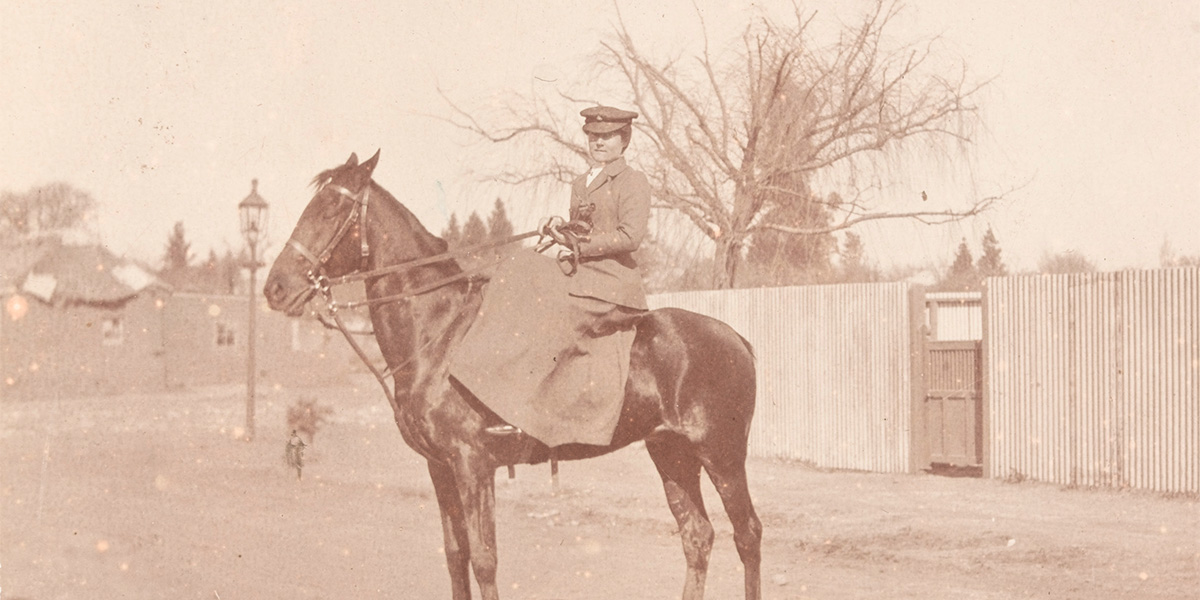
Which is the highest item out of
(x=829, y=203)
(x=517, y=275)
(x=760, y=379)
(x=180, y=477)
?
(x=829, y=203)

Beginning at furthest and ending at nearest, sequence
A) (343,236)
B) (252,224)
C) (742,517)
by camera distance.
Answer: (252,224), (742,517), (343,236)

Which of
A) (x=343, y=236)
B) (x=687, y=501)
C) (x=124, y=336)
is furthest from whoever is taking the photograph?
(x=124, y=336)

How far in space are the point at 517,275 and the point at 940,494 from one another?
7222 mm

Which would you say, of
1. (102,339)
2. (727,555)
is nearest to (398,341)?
(727,555)

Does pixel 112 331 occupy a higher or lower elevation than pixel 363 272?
lower

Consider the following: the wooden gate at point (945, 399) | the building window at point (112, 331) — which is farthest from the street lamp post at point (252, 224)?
the building window at point (112, 331)

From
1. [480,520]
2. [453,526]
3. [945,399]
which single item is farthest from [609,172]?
[945,399]

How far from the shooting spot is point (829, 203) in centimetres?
1503

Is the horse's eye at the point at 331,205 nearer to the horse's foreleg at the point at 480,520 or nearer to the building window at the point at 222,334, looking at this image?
the horse's foreleg at the point at 480,520

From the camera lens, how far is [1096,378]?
10977 mm

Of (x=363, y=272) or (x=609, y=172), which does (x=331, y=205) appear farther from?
(x=609, y=172)

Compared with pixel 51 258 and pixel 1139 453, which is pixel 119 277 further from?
pixel 1139 453

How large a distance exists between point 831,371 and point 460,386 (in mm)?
9169

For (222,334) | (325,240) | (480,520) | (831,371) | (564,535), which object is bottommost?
(564,535)
